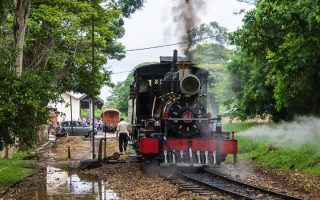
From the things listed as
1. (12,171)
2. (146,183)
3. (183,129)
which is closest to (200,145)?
(183,129)

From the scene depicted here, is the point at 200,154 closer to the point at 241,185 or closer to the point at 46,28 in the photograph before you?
the point at 241,185

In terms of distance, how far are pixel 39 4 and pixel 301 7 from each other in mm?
16262

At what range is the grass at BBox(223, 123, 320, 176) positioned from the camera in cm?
1548

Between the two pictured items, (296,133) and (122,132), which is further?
(122,132)

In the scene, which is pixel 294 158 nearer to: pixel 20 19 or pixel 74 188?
pixel 74 188

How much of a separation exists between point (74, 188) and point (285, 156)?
8.01m

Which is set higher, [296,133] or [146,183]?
[296,133]

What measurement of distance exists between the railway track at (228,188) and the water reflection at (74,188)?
5.92 feet

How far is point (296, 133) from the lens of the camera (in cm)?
1994

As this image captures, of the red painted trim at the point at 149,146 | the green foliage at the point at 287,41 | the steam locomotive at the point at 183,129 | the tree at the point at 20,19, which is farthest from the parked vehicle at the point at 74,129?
the red painted trim at the point at 149,146

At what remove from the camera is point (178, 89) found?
49.4 ft

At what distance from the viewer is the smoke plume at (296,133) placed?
1849 cm

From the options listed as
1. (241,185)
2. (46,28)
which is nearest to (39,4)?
(46,28)

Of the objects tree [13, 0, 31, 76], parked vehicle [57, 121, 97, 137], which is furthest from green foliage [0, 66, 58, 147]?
parked vehicle [57, 121, 97, 137]
